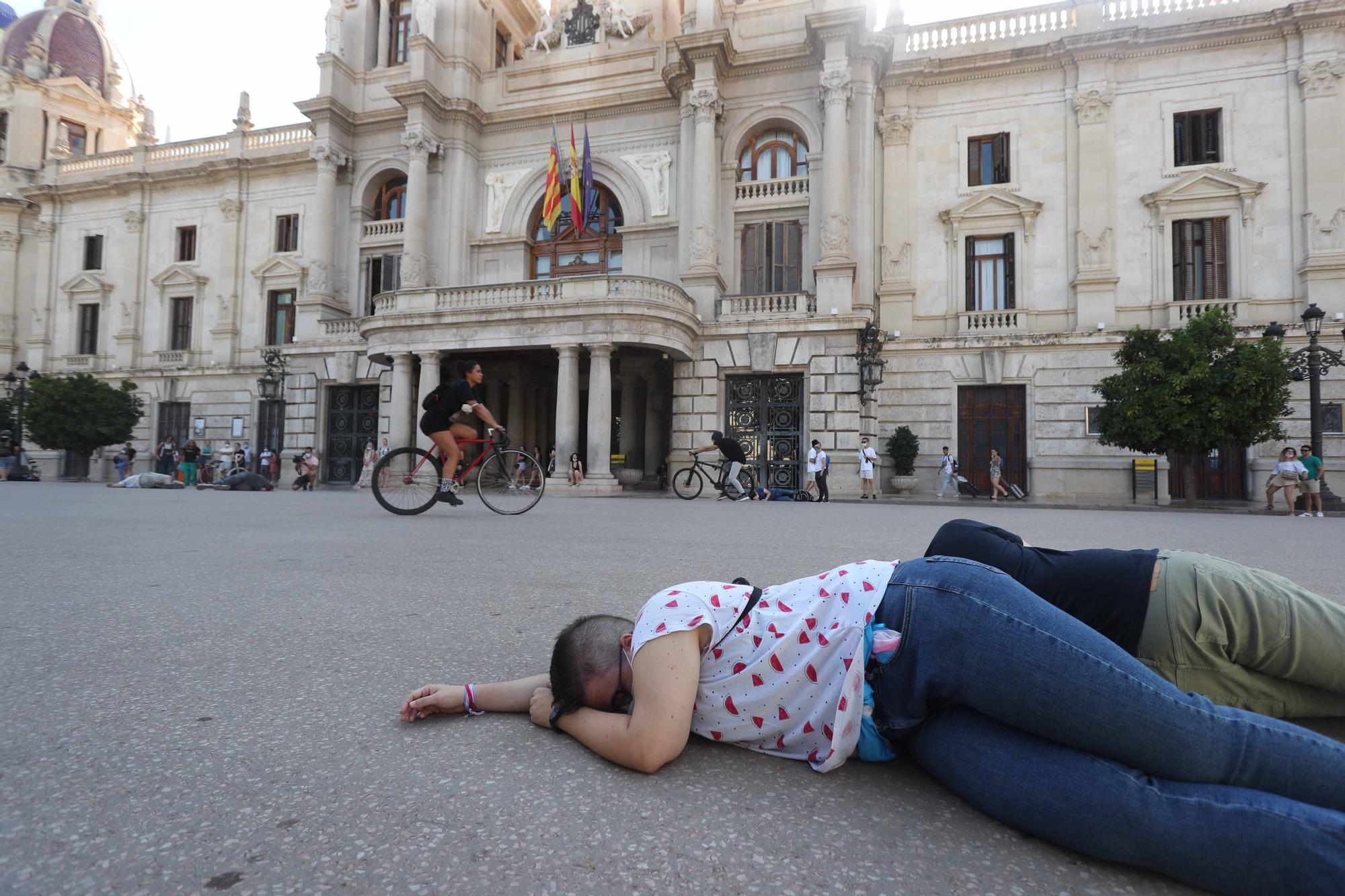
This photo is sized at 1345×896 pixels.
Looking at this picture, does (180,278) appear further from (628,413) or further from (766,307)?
(766,307)

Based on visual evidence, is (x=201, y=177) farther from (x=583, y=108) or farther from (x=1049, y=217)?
(x=1049, y=217)

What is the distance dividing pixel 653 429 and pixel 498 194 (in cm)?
922

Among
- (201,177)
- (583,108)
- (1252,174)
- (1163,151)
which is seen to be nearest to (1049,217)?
(1163,151)

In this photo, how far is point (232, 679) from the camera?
7.18 feet

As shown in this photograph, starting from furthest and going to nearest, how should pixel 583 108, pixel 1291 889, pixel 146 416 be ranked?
pixel 146 416 < pixel 583 108 < pixel 1291 889

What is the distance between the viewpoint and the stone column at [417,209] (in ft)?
70.8

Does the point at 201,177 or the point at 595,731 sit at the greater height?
the point at 201,177

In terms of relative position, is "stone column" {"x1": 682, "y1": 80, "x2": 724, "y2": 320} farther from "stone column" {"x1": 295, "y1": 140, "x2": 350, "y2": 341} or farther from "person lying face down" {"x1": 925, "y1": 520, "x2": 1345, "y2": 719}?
"person lying face down" {"x1": 925, "y1": 520, "x2": 1345, "y2": 719}

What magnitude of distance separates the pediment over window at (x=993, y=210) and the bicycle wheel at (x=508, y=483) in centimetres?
1606

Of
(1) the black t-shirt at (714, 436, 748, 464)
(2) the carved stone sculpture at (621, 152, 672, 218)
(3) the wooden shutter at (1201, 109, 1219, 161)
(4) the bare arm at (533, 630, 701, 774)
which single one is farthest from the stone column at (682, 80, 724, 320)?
(4) the bare arm at (533, 630, 701, 774)

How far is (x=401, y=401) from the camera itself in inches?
738

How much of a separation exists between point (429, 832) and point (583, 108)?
77.4 ft

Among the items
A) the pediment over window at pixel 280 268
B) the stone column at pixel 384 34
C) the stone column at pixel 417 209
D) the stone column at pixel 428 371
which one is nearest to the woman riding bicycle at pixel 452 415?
the stone column at pixel 428 371

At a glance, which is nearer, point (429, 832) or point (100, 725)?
point (429, 832)
